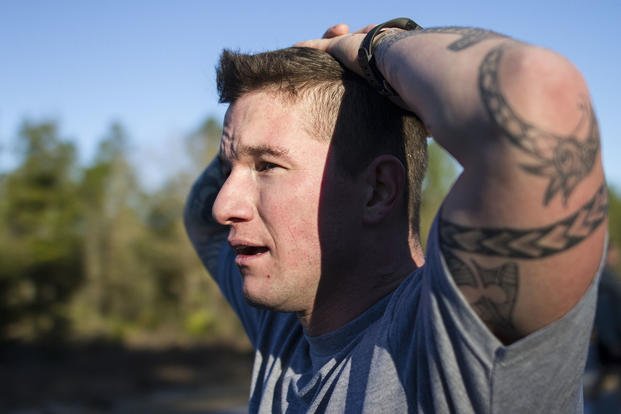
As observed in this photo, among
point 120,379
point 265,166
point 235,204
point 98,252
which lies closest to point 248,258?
point 235,204

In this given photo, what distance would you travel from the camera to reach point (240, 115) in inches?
81.8

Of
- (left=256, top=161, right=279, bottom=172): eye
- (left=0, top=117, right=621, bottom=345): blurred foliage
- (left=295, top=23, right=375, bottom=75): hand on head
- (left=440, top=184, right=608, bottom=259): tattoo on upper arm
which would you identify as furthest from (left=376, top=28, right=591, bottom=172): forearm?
(left=0, top=117, right=621, bottom=345): blurred foliage

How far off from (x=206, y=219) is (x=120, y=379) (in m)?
8.84

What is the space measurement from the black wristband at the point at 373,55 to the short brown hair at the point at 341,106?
0.50 feet

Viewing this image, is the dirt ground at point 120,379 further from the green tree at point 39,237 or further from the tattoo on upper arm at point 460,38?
the tattoo on upper arm at point 460,38

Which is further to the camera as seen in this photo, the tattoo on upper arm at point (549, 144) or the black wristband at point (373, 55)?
the black wristband at point (373, 55)

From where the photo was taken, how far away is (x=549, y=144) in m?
1.29

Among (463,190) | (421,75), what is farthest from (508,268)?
(421,75)

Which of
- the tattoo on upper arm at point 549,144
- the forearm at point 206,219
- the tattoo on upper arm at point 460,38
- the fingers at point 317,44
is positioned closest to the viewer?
the tattoo on upper arm at point 549,144

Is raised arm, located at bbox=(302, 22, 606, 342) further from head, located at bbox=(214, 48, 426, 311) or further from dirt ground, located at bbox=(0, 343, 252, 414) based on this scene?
dirt ground, located at bbox=(0, 343, 252, 414)

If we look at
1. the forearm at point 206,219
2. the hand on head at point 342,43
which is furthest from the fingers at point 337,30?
the forearm at point 206,219

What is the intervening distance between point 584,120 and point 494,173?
21cm

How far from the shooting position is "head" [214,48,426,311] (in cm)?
196

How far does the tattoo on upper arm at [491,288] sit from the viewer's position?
1347 millimetres
